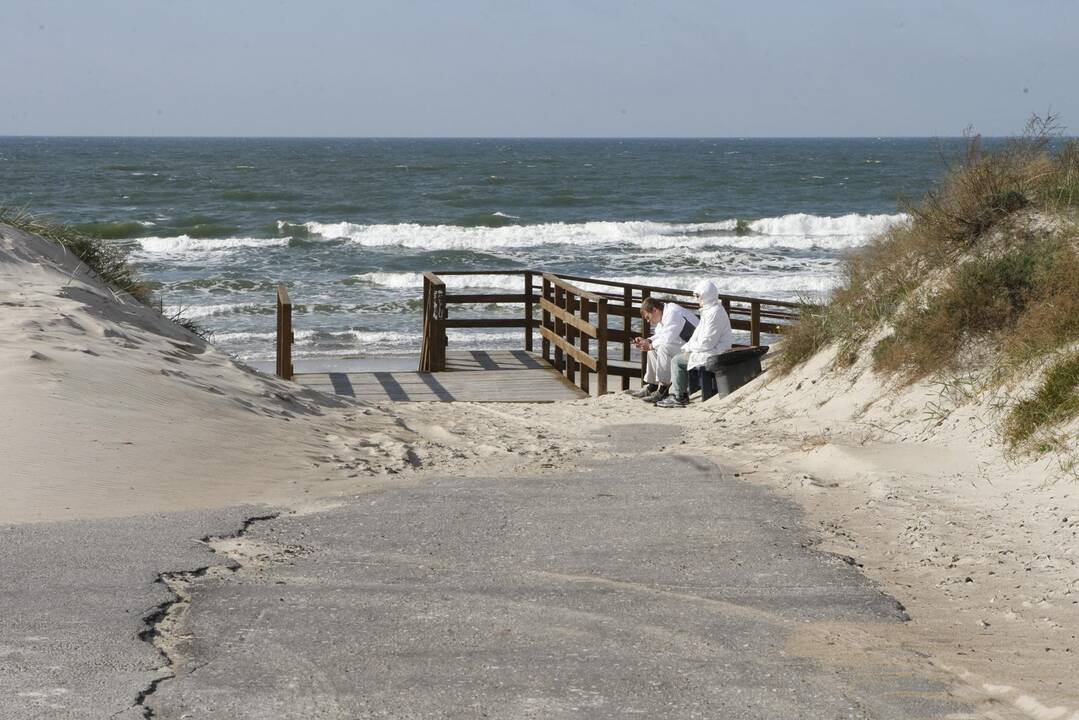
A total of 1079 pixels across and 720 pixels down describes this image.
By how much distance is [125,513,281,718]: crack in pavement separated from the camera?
3990mm

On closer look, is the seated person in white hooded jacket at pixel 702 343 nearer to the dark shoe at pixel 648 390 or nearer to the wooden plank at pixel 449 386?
the dark shoe at pixel 648 390

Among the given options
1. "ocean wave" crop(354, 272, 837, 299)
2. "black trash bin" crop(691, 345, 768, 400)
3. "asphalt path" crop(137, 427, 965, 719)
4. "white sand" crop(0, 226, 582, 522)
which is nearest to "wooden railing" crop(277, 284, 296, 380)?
"white sand" crop(0, 226, 582, 522)

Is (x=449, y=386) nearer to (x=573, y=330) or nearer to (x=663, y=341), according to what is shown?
(x=573, y=330)

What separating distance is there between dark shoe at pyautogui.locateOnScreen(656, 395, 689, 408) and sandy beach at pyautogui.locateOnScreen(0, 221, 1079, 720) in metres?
0.27

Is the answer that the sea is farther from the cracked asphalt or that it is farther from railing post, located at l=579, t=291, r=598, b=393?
the cracked asphalt

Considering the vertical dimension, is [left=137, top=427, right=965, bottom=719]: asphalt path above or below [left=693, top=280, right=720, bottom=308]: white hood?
below

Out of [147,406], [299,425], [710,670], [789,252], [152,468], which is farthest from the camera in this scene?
[789,252]

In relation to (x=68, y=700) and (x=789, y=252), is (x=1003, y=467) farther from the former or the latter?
(x=789, y=252)

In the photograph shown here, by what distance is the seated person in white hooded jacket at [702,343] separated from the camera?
1123 centimetres

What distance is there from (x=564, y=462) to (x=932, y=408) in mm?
2595

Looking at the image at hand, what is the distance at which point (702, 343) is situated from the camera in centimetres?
1142

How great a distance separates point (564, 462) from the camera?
26.6 ft

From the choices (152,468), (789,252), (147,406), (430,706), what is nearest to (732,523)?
(430,706)

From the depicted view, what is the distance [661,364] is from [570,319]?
2.29 m
